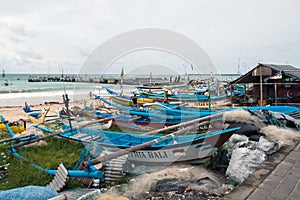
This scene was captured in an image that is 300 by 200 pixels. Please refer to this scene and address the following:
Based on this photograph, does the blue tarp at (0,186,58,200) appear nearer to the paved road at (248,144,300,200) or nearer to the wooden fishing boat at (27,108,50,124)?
the paved road at (248,144,300,200)

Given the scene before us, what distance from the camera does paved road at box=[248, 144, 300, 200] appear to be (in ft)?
7.96

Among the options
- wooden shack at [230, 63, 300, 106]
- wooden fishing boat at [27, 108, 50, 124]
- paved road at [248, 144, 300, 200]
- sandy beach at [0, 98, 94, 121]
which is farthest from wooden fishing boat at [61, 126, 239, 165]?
sandy beach at [0, 98, 94, 121]

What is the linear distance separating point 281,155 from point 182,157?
7.88 feet

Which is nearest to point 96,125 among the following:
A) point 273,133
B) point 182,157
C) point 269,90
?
point 182,157

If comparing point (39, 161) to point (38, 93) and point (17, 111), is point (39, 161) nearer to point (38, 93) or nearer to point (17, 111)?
point (17, 111)

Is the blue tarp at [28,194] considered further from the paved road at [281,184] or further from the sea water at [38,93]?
the sea water at [38,93]

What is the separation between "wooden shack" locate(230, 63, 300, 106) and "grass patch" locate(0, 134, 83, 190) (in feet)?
31.4

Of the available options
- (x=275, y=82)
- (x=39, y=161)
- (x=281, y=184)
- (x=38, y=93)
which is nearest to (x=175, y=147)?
(x=281, y=184)

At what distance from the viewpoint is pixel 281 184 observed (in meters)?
2.68

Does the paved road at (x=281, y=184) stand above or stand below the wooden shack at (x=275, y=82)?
below

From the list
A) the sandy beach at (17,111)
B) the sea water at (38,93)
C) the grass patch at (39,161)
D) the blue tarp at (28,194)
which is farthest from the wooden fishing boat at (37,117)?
the blue tarp at (28,194)

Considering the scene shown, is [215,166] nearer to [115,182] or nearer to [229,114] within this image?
[229,114]

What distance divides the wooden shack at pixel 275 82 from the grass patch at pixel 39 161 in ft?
31.4

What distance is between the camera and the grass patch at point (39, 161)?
17.5 ft
